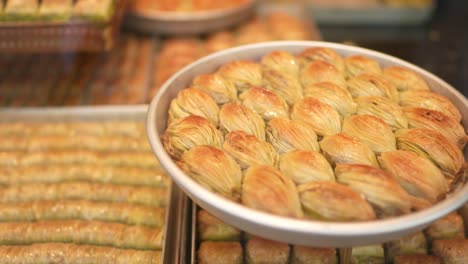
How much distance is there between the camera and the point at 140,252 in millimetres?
1559

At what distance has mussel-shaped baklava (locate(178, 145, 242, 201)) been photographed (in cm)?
112

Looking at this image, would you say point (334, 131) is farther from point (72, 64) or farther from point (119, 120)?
point (72, 64)

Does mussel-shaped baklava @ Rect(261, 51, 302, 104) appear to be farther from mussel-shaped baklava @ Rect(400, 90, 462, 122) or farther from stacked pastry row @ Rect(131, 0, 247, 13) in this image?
stacked pastry row @ Rect(131, 0, 247, 13)

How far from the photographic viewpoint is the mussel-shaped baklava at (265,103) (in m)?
1.35

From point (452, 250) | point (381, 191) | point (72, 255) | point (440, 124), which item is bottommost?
point (72, 255)

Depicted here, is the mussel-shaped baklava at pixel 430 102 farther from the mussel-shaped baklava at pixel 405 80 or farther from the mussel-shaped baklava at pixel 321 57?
the mussel-shaped baklava at pixel 321 57

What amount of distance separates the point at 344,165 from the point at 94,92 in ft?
5.96

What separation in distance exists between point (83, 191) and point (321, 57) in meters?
1.06

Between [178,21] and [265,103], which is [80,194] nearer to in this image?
[265,103]

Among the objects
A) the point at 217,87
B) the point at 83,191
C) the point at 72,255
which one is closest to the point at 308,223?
the point at 217,87

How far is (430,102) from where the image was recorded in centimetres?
137

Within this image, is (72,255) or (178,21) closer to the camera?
(72,255)

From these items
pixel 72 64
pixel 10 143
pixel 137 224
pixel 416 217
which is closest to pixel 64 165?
pixel 10 143

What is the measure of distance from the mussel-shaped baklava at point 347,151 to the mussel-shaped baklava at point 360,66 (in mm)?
404
